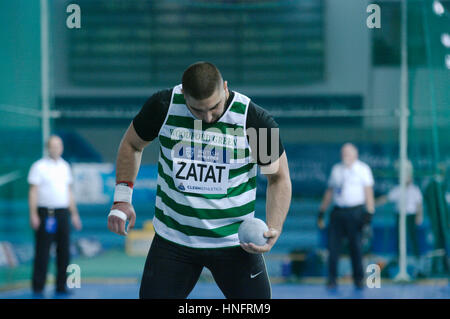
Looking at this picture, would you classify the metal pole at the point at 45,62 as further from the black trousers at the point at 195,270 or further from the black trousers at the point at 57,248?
the black trousers at the point at 195,270

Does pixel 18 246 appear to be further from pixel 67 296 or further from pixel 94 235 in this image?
Answer: pixel 94 235

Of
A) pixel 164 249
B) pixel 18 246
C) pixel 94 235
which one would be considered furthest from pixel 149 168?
pixel 164 249

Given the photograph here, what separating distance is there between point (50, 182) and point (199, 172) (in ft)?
17.4

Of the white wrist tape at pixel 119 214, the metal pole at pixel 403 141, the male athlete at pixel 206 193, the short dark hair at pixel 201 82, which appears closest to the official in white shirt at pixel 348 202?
the metal pole at pixel 403 141

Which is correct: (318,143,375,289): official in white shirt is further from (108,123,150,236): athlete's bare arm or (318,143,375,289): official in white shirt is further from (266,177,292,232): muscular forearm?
(108,123,150,236): athlete's bare arm

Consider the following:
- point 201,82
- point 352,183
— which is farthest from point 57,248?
point 201,82

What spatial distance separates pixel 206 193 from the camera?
13.6 ft

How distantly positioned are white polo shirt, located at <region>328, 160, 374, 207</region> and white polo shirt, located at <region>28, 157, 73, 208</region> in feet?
12.3

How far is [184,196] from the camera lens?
13.5 feet

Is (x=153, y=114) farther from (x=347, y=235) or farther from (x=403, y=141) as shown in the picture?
(x=403, y=141)

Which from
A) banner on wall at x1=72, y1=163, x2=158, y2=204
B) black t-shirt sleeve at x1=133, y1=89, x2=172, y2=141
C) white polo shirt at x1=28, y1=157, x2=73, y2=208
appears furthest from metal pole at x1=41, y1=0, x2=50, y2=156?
black t-shirt sleeve at x1=133, y1=89, x2=172, y2=141

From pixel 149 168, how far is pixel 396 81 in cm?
406

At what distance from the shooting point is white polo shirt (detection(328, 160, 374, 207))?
9.81 metres

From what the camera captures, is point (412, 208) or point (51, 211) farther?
point (412, 208)
